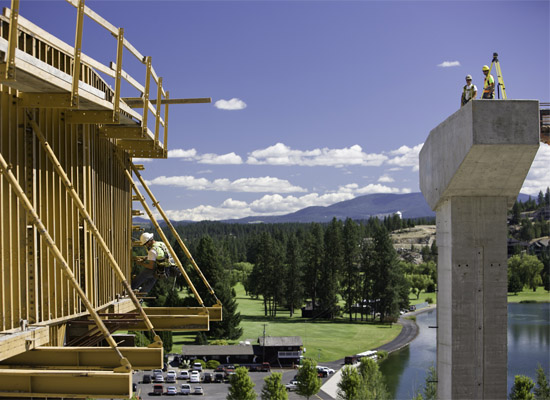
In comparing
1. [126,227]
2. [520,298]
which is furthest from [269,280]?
[126,227]

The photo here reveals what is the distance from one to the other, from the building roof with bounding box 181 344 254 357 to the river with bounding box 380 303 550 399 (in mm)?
13110

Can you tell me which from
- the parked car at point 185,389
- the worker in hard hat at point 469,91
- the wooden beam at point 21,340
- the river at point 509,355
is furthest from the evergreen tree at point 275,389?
the wooden beam at point 21,340

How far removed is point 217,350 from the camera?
193 ft

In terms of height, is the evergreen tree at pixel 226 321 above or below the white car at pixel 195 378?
above

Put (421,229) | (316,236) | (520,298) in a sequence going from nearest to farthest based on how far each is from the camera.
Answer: (316,236) < (520,298) < (421,229)

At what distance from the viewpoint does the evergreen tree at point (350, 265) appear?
87.9 meters

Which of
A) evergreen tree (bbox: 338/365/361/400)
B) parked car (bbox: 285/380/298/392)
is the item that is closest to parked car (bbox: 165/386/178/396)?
parked car (bbox: 285/380/298/392)

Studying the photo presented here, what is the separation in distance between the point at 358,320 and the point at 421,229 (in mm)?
118878

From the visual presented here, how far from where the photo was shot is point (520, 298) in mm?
104312

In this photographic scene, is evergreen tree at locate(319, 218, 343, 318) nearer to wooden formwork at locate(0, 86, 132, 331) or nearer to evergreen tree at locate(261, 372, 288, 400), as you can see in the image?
evergreen tree at locate(261, 372, 288, 400)

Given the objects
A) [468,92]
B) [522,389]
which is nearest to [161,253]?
[468,92]

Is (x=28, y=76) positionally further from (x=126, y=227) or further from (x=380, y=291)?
(x=380, y=291)

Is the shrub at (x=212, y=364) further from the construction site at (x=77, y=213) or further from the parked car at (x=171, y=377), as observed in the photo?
the construction site at (x=77, y=213)

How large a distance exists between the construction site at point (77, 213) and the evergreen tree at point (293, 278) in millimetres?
72723
